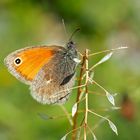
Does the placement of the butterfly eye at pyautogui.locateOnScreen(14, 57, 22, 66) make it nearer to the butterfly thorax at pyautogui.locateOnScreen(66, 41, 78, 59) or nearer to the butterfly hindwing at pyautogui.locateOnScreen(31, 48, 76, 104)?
the butterfly hindwing at pyautogui.locateOnScreen(31, 48, 76, 104)

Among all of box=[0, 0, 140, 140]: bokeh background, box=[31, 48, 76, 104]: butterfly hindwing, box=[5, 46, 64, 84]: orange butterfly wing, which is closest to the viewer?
box=[31, 48, 76, 104]: butterfly hindwing

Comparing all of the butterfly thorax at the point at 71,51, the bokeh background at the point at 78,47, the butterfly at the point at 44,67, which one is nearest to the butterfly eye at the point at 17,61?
the butterfly at the point at 44,67

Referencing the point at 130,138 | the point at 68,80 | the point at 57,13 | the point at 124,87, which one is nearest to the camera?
the point at 68,80

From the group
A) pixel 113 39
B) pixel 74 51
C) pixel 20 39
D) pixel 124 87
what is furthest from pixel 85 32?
pixel 74 51

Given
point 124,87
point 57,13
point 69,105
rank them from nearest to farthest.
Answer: point 69,105 < point 124,87 < point 57,13

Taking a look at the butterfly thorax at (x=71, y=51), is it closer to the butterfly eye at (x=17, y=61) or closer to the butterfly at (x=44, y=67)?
the butterfly at (x=44, y=67)

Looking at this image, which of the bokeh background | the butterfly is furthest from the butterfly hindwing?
the bokeh background

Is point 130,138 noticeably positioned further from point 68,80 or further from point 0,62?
point 68,80

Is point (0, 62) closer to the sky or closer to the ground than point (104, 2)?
closer to the ground
